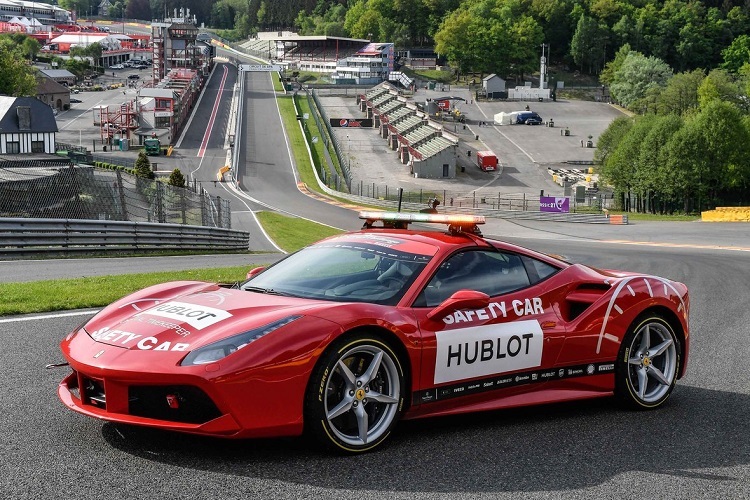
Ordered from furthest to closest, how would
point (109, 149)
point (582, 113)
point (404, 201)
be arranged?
point (582, 113)
point (109, 149)
point (404, 201)

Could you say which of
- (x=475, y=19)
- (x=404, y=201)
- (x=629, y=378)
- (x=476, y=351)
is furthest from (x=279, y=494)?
(x=475, y=19)

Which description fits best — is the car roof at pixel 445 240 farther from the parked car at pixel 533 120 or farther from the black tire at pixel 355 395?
the parked car at pixel 533 120

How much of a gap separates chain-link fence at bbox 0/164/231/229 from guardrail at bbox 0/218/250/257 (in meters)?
0.64

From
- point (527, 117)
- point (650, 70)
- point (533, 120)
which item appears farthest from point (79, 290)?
point (650, 70)

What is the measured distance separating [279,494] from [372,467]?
2.45 feet

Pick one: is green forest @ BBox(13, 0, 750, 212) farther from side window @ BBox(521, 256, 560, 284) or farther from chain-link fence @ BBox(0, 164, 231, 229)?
side window @ BBox(521, 256, 560, 284)

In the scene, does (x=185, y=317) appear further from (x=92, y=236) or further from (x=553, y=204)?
(x=553, y=204)

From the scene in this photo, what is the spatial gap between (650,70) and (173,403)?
450ft

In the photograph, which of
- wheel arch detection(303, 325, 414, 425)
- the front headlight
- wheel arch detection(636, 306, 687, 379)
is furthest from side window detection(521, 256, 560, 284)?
the front headlight

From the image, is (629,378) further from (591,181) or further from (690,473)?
(591,181)

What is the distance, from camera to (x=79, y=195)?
69.1ft

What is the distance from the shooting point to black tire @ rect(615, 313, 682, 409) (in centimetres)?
736

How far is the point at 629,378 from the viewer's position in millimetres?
7371

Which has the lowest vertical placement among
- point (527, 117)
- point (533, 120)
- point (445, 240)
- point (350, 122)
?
point (445, 240)
